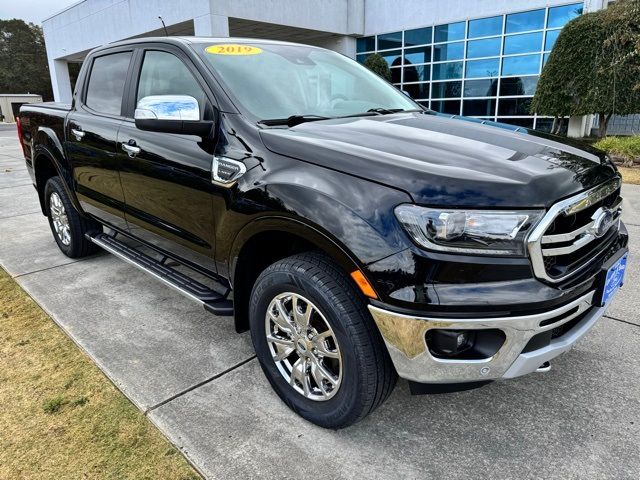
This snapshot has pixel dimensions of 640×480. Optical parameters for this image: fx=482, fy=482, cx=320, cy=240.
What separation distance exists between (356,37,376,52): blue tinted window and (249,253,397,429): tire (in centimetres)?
2035

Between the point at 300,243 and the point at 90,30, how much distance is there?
29.8 meters

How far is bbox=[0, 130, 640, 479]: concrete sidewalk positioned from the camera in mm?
2090

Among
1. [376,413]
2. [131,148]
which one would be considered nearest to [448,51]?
[131,148]

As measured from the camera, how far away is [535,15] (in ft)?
50.8

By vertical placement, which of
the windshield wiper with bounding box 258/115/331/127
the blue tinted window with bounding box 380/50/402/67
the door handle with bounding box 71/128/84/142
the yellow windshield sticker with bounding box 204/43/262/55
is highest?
the blue tinted window with bounding box 380/50/402/67

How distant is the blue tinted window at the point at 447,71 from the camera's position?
17.7 m

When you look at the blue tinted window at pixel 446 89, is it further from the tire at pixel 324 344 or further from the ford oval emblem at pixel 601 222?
the tire at pixel 324 344

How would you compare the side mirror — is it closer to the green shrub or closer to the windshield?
the windshield

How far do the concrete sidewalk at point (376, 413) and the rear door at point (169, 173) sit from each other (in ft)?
2.00

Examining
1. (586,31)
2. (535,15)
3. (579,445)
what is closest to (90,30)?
(535,15)

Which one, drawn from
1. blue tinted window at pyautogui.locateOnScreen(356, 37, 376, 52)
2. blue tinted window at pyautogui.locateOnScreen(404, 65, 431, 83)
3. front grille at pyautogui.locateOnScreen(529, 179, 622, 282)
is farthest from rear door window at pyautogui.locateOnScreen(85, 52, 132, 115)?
blue tinted window at pyautogui.locateOnScreen(356, 37, 376, 52)

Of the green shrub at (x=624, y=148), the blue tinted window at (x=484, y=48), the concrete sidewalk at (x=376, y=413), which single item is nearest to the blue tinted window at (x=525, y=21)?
the blue tinted window at (x=484, y=48)

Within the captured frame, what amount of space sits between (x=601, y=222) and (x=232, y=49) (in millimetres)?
2253

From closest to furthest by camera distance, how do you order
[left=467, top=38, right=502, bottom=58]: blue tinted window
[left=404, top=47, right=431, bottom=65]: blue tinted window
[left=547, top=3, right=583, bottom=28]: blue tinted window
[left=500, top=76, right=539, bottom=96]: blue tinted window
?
[left=547, top=3, right=583, bottom=28]: blue tinted window → [left=500, top=76, right=539, bottom=96]: blue tinted window → [left=467, top=38, right=502, bottom=58]: blue tinted window → [left=404, top=47, right=431, bottom=65]: blue tinted window
